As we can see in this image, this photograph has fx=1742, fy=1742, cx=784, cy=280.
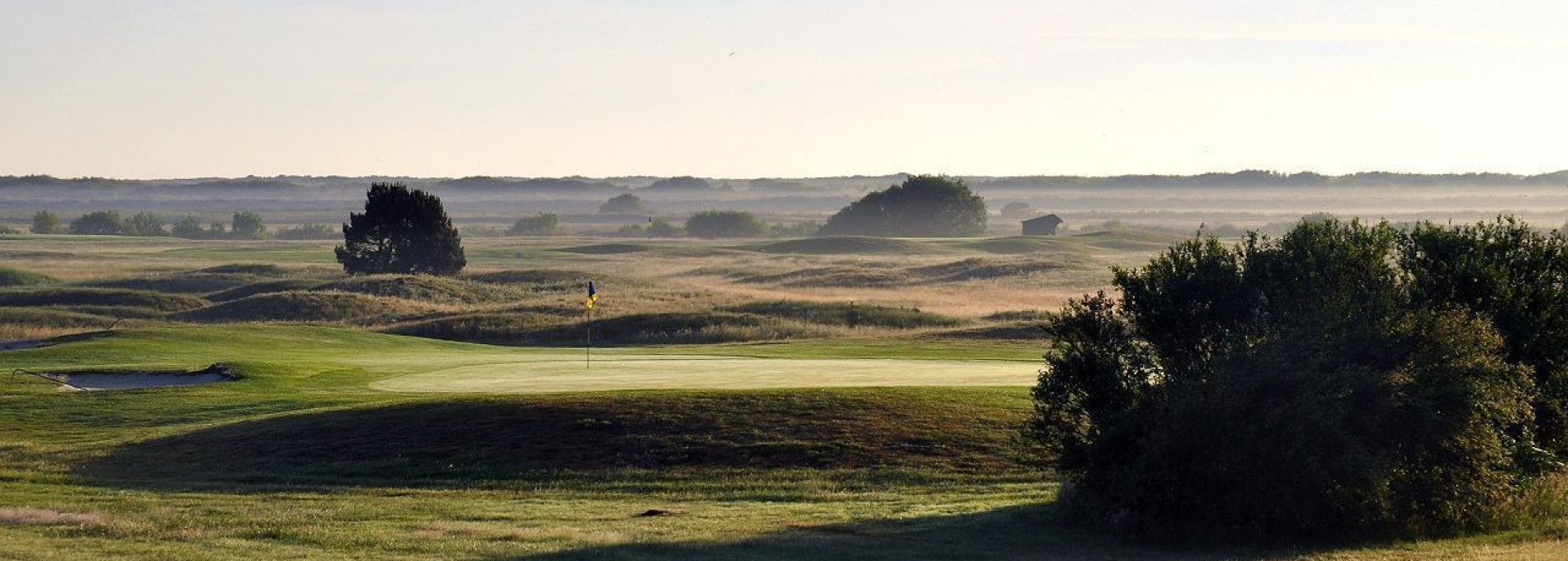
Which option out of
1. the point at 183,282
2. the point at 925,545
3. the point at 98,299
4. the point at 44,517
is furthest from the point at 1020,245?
the point at 44,517

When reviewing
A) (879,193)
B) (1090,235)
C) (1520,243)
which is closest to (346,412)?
(1520,243)

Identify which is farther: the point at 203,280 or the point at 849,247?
the point at 849,247

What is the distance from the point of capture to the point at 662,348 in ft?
186

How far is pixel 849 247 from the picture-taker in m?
153

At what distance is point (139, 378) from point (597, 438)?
56.9ft

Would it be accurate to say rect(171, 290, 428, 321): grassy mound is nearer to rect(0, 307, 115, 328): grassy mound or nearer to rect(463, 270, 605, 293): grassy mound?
rect(0, 307, 115, 328): grassy mound

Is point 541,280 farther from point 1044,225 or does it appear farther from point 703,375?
point 1044,225

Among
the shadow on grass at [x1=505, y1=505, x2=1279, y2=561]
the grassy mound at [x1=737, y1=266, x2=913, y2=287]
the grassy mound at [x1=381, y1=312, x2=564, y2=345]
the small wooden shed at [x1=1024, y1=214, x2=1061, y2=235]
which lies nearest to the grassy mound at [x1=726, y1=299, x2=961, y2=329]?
the grassy mound at [x1=381, y1=312, x2=564, y2=345]

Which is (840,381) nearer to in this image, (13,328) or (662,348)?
(662,348)

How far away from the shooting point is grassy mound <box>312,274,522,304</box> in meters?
85.9

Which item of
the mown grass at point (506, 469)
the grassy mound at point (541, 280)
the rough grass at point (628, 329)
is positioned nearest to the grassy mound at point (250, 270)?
the grassy mound at point (541, 280)

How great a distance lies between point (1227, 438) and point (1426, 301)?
5.13 meters

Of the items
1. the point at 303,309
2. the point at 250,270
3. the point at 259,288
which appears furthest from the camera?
the point at 250,270

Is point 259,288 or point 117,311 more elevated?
point 117,311
